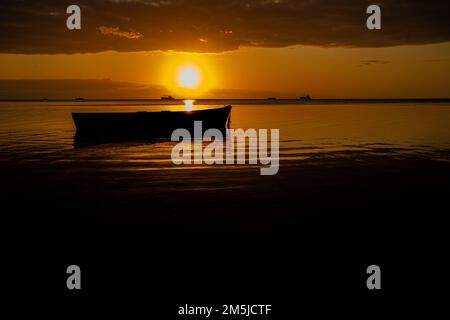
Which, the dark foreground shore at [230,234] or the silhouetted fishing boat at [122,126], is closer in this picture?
the dark foreground shore at [230,234]

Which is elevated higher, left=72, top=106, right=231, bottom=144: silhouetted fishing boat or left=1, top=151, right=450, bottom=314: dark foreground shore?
left=72, top=106, right=231, bottom=144: silhouetted fishing boat

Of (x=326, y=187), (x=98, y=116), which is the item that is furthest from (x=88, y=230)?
(x=98, y=116)

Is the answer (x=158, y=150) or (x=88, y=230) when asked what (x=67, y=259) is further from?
(x=158, y=150)

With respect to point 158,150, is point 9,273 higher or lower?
lower

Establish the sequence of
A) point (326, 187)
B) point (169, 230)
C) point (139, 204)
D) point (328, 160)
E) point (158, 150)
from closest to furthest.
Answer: point (169, 230) → point (139, 204) → point (326, 187) → point (328, 160) → point (158, 150)

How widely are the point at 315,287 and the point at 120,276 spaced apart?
415 centimetres

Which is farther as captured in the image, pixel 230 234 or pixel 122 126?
pixel 122 126

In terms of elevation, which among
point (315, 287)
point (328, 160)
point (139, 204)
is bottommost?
point (315, 287)

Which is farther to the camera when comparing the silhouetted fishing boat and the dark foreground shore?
the silhouetted fishing boat

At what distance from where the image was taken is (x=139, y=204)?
1446 cm

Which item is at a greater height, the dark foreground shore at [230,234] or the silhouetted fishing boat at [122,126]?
the silhouetted fishing boat at [122,126]

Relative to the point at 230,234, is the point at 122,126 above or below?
above

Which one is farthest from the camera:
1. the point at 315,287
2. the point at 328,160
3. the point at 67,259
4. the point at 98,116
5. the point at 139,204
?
the point at 98,116

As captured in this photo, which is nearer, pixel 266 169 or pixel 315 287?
pixel 315 287
